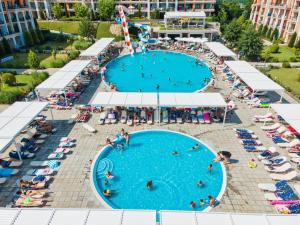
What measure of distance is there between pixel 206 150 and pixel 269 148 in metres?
5.42

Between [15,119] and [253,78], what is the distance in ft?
90.5

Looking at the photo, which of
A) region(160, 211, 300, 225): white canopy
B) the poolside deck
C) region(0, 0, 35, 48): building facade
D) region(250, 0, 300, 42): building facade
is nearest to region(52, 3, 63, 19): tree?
region(0, 0, 35, 48): building facade

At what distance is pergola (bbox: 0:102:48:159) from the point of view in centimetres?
1905

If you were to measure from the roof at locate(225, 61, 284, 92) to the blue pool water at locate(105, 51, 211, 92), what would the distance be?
5022 millimetres

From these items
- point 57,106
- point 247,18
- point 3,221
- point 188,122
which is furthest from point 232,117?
point 247,18

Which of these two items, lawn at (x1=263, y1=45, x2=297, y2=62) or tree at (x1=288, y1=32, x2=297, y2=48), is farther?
tree at (x1=288, y1=32, x2=297, y2=48)

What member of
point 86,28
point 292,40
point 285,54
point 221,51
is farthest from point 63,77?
point 292,40

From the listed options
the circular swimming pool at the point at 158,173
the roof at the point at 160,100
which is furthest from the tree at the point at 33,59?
the circular swimming pool at the point at 158,173

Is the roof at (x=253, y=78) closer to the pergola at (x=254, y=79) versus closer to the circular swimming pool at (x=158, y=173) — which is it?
the pergola at (x=254, y=79)

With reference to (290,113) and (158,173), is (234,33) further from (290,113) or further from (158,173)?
(158,173)

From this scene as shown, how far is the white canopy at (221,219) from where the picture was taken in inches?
482

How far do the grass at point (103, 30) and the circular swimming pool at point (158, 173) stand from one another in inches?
1929

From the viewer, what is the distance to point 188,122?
83.9 feet

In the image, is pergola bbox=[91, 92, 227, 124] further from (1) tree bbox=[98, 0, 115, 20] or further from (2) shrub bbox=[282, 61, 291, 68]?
(1) tree bbox=[98, 0, 115, 20]
